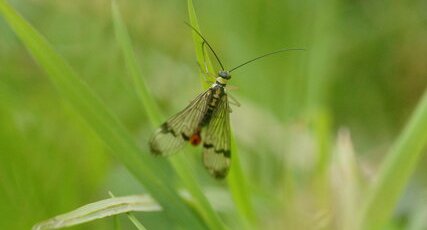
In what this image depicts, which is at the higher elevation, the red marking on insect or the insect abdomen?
the insect abdomen

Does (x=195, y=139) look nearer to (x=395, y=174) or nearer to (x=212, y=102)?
(x=212, y=102)

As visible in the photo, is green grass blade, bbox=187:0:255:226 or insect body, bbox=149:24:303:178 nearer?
green grass blade, bbox=187:0:255:226

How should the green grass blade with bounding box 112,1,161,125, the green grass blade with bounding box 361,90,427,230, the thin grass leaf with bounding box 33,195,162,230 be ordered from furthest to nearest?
the green grass blade with bounding box 361,90,427,230
the green grass blade with bounding box 112,1,161,125
the thin grass leaf with bounding box 33,195,162,230

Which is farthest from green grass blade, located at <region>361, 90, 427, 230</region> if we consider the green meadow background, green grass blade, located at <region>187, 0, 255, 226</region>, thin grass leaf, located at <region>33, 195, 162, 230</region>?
thin grass leaf, located at <region>33, 195, 162, 230</region>

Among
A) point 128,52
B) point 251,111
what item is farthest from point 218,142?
point 251,111

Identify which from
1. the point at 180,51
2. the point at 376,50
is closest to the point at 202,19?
the point at 180,51

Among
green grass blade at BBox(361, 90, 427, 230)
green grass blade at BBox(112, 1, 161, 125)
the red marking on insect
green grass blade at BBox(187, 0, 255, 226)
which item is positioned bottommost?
green grass blade at BBox(361, 90, 427, 230)

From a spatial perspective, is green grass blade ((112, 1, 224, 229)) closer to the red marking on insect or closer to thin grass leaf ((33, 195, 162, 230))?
thin grass leaf ((33, 195, 162, 230))
